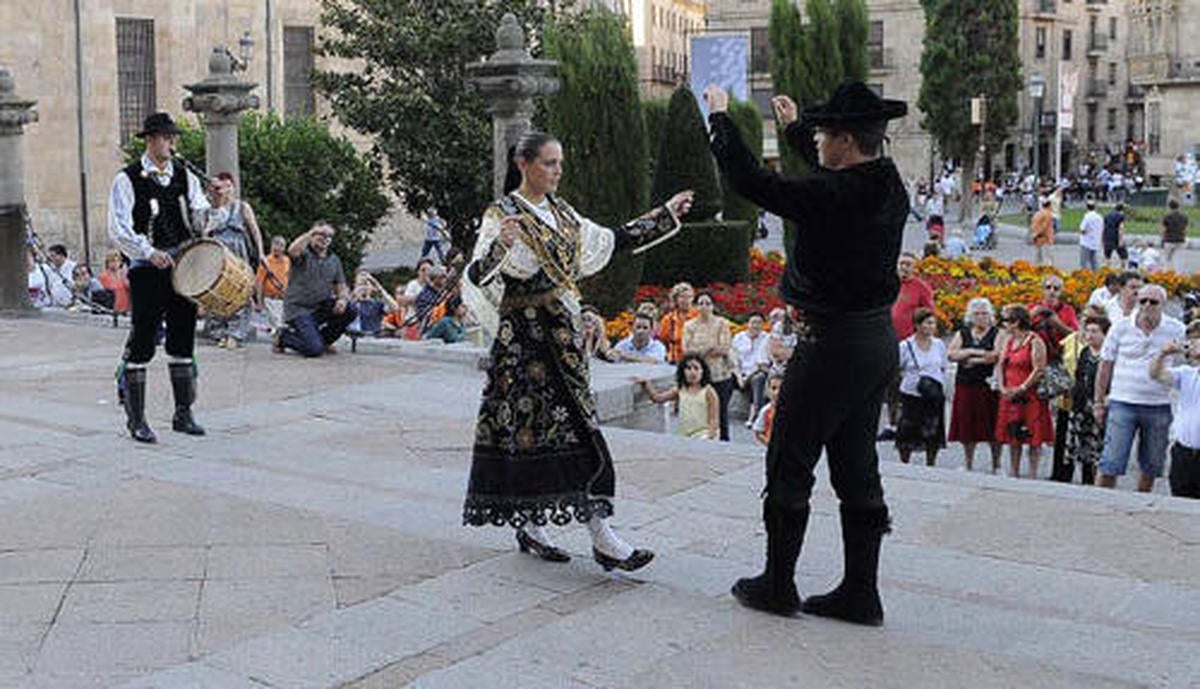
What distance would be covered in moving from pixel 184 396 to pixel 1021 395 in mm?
5798

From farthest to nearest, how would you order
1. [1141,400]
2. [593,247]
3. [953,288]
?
[953,288] → [1141,400] → [593,247]

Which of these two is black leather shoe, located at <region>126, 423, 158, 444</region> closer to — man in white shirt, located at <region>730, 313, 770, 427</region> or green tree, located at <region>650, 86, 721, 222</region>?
man in white shirt, located at <region>730, 313, 770, 427</region>

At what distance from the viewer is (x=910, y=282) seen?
42.9 ft

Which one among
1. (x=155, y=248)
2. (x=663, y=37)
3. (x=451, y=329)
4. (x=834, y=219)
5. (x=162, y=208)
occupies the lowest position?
(x=451, y=329)

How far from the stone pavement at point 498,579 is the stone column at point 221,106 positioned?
21.9 feet

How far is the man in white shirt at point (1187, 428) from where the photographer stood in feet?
30.4

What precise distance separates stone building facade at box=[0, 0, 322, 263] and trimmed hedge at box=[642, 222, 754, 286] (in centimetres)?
1310

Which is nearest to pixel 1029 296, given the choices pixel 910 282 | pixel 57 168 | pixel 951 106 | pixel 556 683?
pixel 910 282

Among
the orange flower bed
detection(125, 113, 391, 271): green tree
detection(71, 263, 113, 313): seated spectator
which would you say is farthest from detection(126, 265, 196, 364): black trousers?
detection(125, 113, 391, 271): green tree

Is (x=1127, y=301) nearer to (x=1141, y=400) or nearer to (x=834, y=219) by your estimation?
(x=1141, y=400)

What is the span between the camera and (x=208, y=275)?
30.3 ft

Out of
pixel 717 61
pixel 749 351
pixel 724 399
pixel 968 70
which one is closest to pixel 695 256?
pixel 717 61

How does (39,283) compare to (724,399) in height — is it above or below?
above

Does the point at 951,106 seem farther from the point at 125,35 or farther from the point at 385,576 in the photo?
the point at 385,576
